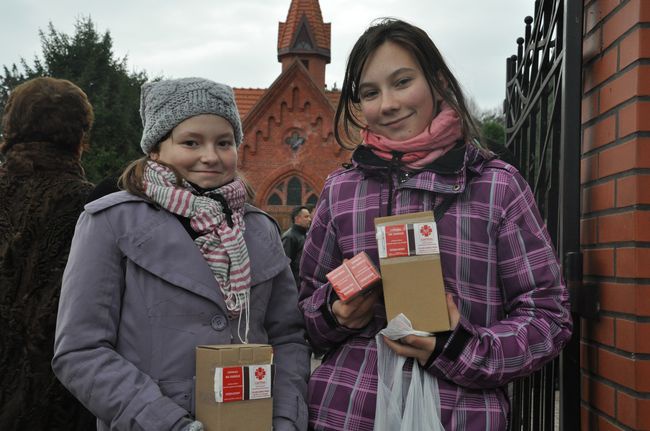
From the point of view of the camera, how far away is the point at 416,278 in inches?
75.2

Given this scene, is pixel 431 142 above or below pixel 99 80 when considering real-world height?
below

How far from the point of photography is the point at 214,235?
2.28 m

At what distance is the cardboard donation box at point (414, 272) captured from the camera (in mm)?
1905

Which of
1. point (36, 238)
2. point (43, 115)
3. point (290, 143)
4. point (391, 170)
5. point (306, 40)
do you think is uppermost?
point (306, 40)

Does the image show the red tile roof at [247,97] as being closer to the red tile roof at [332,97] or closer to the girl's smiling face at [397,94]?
the red tile roof at [332,97]

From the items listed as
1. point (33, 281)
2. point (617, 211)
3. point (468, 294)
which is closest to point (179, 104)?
point (468, 294)

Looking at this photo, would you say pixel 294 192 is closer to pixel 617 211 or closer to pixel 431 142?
pixel 431 142

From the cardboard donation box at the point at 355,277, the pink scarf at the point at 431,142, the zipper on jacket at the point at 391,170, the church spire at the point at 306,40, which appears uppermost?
the church spire at the point at 306,40

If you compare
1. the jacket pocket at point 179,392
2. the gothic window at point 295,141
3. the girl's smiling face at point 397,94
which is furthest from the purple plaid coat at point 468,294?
the gothic window at point 295,141

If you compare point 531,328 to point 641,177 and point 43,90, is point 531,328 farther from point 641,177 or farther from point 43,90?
point 43,90

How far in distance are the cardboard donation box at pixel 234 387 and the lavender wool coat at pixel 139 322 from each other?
10 centimetres

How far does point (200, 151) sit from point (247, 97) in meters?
28.8

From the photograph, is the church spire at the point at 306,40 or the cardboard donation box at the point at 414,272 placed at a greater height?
the church spire at the point at 306,40

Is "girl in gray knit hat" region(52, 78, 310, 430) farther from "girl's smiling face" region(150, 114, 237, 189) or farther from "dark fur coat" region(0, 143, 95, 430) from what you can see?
"dark fur coat" region(0, 143, 95, 430)
